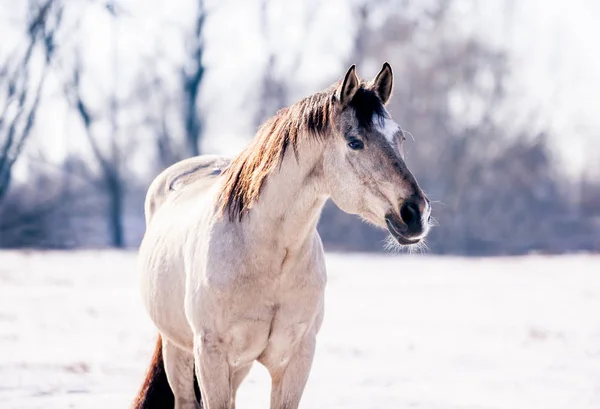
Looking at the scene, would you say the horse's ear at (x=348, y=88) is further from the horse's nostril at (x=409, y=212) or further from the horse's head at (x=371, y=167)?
the horse's nostril at (x=409, y=212)

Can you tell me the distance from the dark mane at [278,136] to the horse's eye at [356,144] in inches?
2.2

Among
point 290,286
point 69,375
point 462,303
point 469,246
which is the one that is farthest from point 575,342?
point 469,246

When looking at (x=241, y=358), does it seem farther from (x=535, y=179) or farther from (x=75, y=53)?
(x=535, y=179)

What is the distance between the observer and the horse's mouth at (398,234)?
2674 millimetres

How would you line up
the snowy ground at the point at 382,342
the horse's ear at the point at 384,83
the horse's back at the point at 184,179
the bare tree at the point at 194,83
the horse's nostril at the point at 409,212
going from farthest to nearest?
the bare tree at the point at 194,83 < the snowy ground at the point at 382,342 < the horse's back at the point at 184,179 < the horse's ear at the point at 384,83 < the horse's nostril at the point at 409,212

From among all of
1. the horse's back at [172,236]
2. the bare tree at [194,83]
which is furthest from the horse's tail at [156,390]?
the bare tree at [194,83]

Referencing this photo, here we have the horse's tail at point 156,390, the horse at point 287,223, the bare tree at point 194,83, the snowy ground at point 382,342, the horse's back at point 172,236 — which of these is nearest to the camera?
the horse at point 287,223

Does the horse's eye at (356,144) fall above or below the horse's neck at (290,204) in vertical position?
above

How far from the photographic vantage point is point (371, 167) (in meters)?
2.75

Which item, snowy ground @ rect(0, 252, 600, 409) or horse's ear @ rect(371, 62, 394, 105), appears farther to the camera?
snowy ground @ rect(0, 252, 600, 409)

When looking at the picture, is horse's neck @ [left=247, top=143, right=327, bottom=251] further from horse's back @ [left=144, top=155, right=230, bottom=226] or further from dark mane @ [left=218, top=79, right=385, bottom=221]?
horse's back @ [left=144, top=155, right=230, bottom=226]

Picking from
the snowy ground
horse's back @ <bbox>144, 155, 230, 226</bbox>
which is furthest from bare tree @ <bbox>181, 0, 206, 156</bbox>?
horse's back @ <bbox>144, 155, 230, 226</bbox>

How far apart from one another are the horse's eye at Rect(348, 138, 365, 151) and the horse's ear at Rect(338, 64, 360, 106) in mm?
159

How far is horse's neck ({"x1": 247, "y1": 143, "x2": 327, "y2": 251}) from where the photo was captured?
9.88ft
